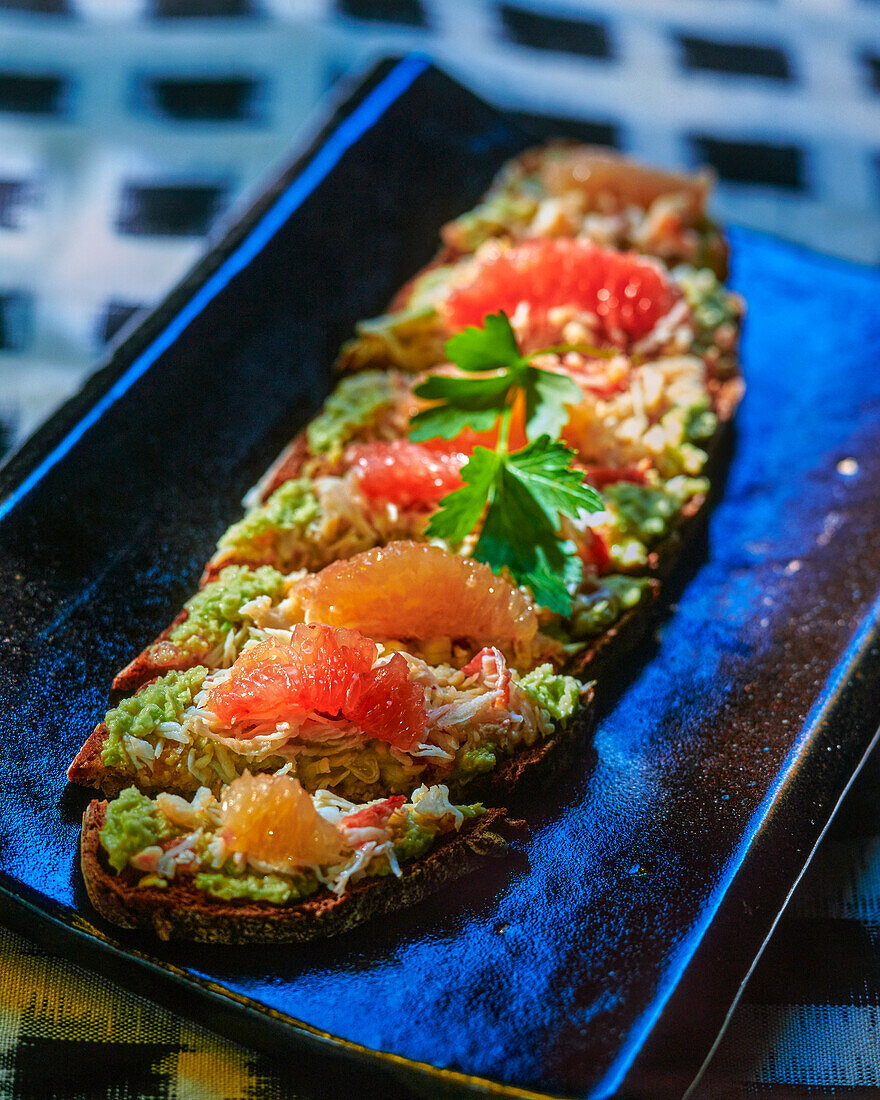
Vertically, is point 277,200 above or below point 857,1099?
above

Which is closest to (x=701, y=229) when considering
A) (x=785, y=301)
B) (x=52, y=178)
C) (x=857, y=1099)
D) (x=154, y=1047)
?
(x=785, y=301)

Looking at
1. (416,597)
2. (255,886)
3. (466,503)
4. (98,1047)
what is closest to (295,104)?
(466,503)

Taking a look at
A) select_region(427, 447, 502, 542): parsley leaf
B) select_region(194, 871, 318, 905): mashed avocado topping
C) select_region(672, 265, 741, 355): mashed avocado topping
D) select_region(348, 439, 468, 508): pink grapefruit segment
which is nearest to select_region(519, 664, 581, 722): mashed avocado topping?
select_region(427, 447, 502, 542): parsley leaf

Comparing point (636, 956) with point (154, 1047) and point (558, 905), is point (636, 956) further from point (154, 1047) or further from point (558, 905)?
point (154, 1047)

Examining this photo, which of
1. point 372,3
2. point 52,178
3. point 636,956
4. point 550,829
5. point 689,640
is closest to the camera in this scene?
point 636,956

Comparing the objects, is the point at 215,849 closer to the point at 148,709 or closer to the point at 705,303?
the point at 148,709

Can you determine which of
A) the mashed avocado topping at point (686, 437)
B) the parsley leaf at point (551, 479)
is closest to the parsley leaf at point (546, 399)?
the parsley leaf at point (551, 479)

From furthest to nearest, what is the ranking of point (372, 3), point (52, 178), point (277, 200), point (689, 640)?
point (372, 3)
point (52, 178)
point (277, 200)
point (689, 640)

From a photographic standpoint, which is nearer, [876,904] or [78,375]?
[876,904]
